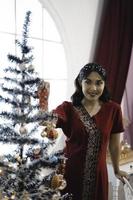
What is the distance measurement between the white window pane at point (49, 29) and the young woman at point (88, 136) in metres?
0.98

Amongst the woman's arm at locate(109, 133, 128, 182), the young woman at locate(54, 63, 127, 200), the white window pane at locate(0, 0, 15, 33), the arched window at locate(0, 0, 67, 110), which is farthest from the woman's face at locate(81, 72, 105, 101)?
the white window pane at locate(0, 0, 15, 33)

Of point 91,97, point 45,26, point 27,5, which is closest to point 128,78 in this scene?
point 45,26

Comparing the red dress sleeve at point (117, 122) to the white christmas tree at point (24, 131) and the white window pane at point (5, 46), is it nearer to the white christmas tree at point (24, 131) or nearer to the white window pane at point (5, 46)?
the white christmas tree at point (24, 131)

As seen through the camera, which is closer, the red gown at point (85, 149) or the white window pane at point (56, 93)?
the red gown at point (85, 149)

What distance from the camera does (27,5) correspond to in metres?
2.42

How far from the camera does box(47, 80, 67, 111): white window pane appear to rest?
107 inches

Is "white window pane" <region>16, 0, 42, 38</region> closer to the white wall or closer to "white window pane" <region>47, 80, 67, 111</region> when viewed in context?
the white wall

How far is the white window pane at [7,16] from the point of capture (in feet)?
7.41

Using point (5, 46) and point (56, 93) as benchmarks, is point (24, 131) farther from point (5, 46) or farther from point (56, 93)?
point (56, 93)

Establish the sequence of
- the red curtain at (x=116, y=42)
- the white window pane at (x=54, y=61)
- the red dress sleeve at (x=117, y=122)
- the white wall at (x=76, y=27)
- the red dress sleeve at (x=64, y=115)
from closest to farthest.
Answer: the red dress sleeve at (x=64, y=115), the red dress sleeve at (x=117, y=122), the white wall at (x=76, y=27), the white window pane at (x=54, y=61), the red curtain at (x=116, y=42)

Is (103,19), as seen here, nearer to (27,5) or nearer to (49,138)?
(27,5)

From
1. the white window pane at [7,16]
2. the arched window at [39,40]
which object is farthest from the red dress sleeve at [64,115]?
A: the white window pane at [7,16]

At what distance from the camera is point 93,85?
167 centimetres

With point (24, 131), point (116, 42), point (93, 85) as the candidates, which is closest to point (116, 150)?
point (93, 85)
